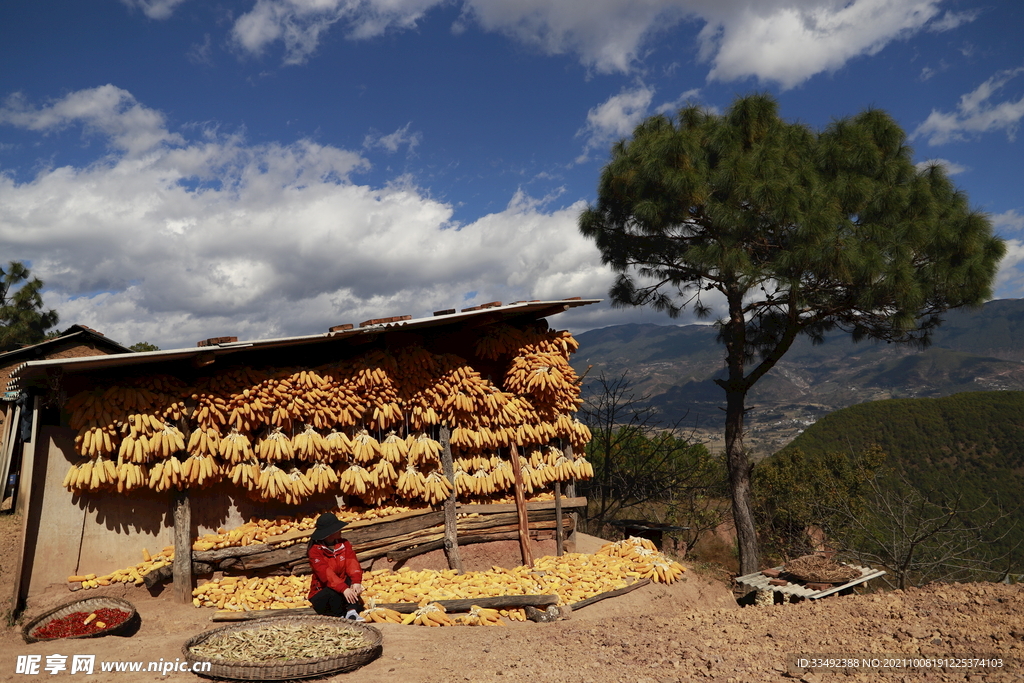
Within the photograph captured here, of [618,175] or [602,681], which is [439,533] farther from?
[618,175]

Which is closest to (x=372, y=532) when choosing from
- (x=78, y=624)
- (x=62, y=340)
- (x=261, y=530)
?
(x=261, y=530)

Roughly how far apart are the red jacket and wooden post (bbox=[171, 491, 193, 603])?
5.53ft

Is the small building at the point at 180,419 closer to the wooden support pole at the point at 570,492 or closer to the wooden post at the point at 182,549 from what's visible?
the wooden post at the point at 182,549

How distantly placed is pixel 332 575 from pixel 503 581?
2.67 meters

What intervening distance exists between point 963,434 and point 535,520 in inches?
1702

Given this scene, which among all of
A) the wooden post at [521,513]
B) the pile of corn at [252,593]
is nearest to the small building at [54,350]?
the pile of corn at [252,593]

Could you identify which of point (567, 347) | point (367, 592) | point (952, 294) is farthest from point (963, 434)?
point (367, 592)

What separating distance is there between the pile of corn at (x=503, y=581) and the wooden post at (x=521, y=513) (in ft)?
0.68

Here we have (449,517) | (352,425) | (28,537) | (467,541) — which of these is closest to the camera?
(28,537)

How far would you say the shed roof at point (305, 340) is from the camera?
6.06 metres

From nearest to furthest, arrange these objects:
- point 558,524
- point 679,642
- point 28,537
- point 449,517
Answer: point 679,642, point 28,537, point 449,517, point 558,524

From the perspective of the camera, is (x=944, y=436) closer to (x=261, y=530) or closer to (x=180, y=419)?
(x=261, y=530)

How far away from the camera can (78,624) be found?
5.67 meters

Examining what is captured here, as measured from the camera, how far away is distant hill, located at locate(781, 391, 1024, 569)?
35.1 meters
